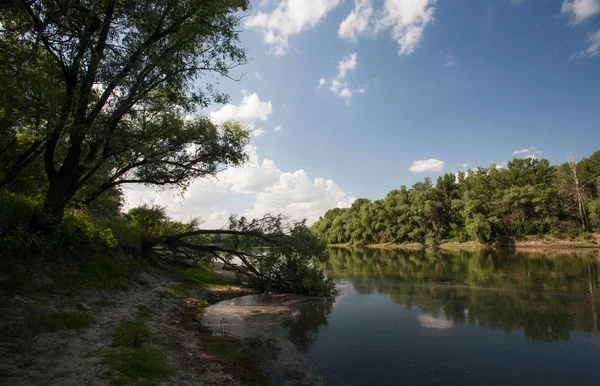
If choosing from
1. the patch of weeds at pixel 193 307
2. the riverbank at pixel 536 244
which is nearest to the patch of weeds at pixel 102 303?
the patch of weeds at pixel 193 307

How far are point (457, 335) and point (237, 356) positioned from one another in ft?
27.0

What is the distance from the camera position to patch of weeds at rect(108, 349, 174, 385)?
6.68 m

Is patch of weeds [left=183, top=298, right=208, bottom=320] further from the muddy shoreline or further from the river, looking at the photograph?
the river

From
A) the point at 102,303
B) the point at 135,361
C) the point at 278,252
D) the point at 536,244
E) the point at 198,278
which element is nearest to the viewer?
the point at 135,361

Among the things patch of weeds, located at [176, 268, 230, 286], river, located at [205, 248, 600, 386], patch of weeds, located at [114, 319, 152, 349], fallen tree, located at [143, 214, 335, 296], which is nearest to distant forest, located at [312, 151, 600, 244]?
patch of weeds, located at [176, 268, 230, 286]

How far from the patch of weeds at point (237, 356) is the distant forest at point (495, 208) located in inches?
2432

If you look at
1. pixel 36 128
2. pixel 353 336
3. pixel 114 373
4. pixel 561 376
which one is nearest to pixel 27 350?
pixel 114 373

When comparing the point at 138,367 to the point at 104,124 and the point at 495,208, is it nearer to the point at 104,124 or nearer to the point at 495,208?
the point at 104,124

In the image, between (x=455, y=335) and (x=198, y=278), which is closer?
(x=455, y=335)

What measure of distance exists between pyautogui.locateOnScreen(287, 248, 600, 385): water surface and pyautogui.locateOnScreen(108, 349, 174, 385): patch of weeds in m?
4.41

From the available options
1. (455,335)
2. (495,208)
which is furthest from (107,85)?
(495,208)

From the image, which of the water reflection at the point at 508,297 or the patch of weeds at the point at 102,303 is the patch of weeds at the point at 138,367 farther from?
the water reflection at the point at 508,297

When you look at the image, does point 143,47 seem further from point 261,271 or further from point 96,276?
point 261,271

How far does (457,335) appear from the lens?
1220 centimetres
